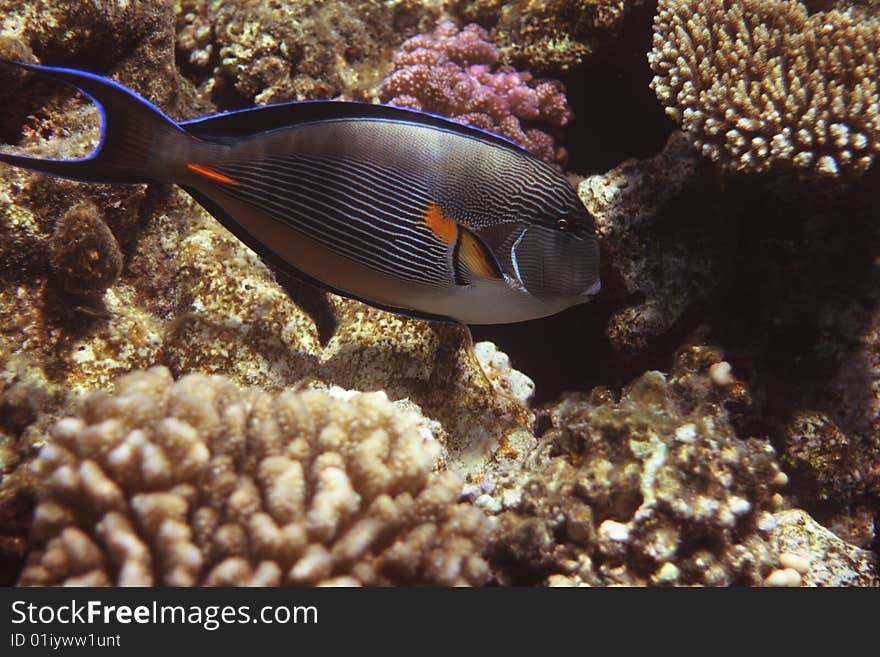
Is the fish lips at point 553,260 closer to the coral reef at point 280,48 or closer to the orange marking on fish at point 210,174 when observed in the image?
the orange marking on fish at point 210,174

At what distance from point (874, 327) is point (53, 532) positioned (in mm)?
3964

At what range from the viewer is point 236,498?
1.72m

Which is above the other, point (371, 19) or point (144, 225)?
point (371, 19)

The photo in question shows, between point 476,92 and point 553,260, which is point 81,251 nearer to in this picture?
point 553,260

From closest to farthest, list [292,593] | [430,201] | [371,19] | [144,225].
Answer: [292,593] → [430,201] → [144,225] → [371,19]

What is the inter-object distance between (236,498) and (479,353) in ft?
6.88

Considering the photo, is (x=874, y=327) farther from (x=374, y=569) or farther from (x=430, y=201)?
(x=374, y=569)

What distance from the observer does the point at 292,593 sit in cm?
168

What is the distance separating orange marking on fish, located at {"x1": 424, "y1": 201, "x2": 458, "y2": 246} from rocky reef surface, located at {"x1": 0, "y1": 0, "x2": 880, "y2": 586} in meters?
0.69

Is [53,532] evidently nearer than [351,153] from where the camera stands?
Yes

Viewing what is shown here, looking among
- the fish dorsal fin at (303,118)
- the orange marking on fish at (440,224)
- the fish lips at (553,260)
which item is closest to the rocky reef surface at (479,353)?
the fish lips at (553,260)

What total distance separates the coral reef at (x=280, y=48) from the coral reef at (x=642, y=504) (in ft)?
9.30

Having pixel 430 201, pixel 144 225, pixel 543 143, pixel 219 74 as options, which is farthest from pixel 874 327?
pixel 219 74

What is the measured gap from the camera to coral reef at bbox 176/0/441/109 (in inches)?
148
